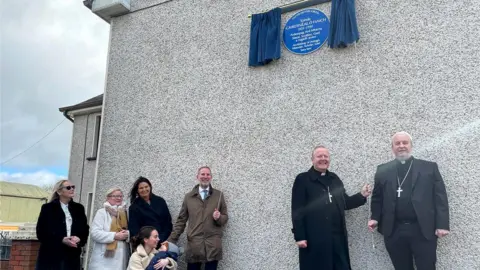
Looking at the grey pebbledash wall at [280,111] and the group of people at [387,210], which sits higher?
the grey pebbledash wall at [280,111]

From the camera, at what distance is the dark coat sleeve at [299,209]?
4.07 meters

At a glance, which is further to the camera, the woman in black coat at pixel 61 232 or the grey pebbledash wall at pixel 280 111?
the woman in black coat at pixel 61 232

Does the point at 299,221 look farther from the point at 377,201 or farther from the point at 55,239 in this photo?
the point at 55,239

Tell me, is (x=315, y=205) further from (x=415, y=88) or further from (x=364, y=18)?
(x=364, y=18)

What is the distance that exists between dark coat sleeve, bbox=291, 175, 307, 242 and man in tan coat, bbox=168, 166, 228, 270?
3.12ft

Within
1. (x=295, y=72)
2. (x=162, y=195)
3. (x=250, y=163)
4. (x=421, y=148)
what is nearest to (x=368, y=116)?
(x=421, y=148)

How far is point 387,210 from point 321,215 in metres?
0.56

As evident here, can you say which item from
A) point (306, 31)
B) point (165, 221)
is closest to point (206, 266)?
point (165, 221)

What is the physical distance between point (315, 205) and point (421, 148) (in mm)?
1117

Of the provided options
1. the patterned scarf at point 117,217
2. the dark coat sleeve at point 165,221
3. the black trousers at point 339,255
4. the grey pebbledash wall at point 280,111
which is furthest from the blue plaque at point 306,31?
the patterned scarf at point 117,217

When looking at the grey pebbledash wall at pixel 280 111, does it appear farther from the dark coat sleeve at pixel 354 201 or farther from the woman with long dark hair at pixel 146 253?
the woman with long dark hair at pixel 146 253

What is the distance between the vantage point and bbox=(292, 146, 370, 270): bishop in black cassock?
13.0ft

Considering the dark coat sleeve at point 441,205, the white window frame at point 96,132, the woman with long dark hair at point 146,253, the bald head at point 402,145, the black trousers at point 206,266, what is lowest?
the black trousers at point 206,266

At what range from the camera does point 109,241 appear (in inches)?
187
